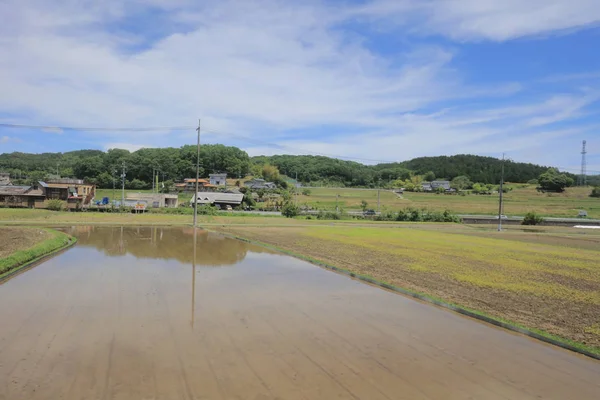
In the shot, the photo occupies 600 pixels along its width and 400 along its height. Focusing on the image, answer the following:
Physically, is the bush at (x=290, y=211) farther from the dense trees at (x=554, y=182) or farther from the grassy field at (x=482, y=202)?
the dense trees at (x=554, y=182)

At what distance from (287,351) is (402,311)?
3891 mm

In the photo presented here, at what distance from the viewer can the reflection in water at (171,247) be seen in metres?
17.3

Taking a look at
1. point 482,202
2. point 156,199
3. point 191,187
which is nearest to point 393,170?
point 482,202

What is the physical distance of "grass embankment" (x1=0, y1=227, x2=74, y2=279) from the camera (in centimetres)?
1339

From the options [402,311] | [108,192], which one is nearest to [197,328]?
[402,311]

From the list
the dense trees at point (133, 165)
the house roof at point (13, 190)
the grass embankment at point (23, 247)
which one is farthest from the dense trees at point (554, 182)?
the grass embankment at point (23, 247)

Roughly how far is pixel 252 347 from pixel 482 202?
81.5 meters

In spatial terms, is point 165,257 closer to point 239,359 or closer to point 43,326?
point 43,326

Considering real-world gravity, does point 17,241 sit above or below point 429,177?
below

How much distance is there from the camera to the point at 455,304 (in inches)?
401

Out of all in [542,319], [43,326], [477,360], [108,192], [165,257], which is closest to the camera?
[477,360]

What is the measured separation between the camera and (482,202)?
80375mm

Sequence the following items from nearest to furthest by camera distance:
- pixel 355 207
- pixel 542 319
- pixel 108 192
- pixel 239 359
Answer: pixel 239 359 → pixel 542 319 → pixel 355 207 → pixel 108 192

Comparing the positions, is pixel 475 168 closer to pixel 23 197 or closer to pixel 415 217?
pixel 415 217
